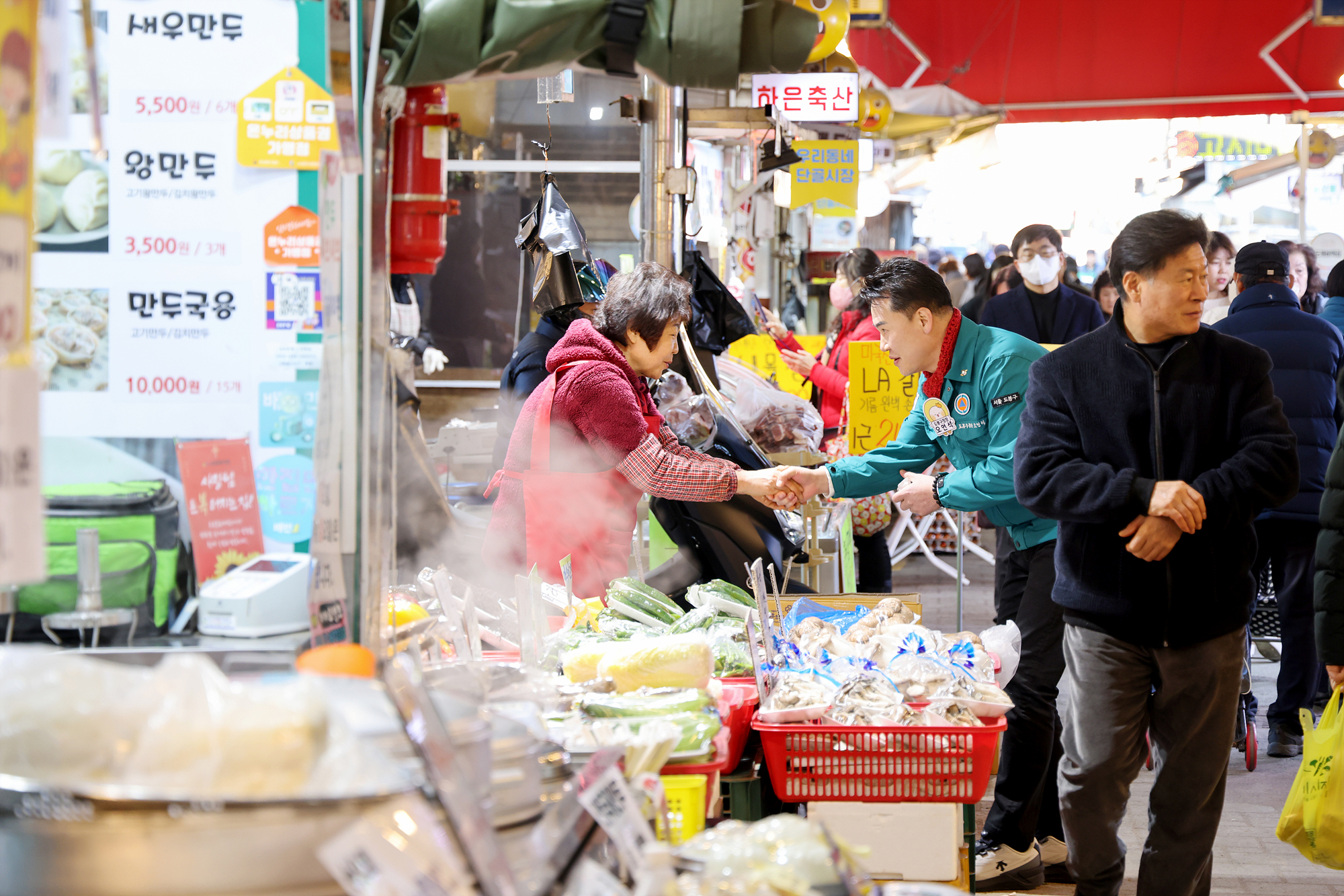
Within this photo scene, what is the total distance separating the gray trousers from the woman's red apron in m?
1.64

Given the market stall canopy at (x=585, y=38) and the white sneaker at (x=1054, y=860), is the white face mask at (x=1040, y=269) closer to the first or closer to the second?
the white sneaker at (x=1054, y=860)

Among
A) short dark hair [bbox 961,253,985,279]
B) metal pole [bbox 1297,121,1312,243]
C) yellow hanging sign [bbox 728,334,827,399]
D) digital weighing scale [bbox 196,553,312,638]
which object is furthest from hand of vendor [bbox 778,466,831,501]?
metal pole [bbox 1297,121,1312,243]

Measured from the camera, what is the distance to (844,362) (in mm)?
7438

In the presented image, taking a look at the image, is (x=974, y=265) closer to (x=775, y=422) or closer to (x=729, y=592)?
(x=775, y=422)

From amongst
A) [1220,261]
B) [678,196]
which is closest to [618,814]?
[678,196]

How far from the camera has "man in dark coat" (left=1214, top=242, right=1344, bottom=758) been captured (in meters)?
5.34

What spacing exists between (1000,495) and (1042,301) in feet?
11.8

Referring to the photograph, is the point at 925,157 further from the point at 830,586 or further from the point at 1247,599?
the point at 1247,599

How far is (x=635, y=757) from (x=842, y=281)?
626cm

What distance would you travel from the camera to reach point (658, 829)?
1.76 metres

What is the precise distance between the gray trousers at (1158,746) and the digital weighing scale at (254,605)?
2.12m

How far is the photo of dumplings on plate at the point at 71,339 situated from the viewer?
313 cm

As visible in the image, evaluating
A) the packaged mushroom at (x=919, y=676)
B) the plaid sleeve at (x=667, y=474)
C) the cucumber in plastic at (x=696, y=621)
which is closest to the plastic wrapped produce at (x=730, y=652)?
the cucumber in plastic at (x=696, y=621)

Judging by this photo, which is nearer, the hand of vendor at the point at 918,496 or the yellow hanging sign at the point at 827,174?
the hand of vendor at the point at 918,496
